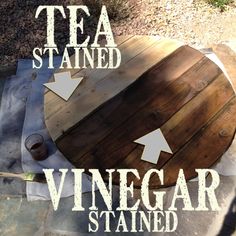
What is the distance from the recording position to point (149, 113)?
9.34 feet

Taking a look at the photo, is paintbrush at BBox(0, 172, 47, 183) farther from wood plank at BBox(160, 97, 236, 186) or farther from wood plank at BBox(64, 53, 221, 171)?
wood plank at BBox(160, 97, 236, 186)

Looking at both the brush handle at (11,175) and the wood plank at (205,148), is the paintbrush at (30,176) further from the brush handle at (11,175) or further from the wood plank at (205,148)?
the wood plank at (205,148)

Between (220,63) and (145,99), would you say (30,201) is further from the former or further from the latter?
(220,63)

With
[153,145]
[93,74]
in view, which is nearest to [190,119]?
[153,145]

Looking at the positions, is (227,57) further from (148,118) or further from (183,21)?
(148,118)

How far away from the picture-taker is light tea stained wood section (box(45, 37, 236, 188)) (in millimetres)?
2643

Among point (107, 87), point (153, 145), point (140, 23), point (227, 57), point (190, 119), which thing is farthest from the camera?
point (140, 23)

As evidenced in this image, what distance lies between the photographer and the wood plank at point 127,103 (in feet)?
8.93

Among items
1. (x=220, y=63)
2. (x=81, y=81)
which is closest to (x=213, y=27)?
(x=220, y=63)

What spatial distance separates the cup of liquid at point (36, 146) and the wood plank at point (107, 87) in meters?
0.26

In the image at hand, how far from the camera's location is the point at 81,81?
3.07 m

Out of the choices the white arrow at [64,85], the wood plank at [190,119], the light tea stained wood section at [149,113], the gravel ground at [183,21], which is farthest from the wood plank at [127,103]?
the gravel ground at [183,21]

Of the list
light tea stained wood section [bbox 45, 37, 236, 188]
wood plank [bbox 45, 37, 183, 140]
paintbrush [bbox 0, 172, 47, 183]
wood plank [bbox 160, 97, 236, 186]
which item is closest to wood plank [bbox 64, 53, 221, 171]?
light tea stained wood section [bbox 45, 37, 236, 188]

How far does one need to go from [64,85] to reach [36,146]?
525 millimetres
